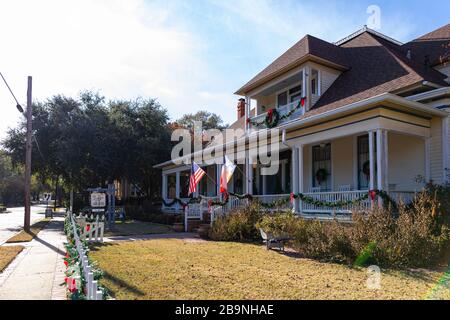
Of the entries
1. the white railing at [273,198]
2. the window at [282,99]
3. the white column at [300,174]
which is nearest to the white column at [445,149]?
the white column at [300,174]

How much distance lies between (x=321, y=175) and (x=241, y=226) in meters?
4.40

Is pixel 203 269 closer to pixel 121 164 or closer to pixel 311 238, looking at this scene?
pixel 311 238

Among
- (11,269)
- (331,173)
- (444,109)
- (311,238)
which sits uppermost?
(444,109)

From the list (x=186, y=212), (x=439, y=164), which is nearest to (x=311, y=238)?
(x=439, y=164)

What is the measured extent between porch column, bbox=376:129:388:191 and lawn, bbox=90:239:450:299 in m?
3.61

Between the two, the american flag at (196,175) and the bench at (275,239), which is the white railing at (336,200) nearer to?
the bench at (275,239)

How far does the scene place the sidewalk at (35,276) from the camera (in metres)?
6.91

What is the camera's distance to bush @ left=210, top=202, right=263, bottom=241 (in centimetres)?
1462

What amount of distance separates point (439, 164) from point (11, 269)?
1277 cm

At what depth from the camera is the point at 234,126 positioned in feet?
84.5

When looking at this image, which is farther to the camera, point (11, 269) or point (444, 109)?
point (444, 109)

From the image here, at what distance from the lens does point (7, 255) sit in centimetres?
1148

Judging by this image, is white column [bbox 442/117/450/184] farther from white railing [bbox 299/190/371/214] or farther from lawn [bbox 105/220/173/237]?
lawn [bbox 105/220/173/237]

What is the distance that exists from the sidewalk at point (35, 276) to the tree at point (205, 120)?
4571cm
